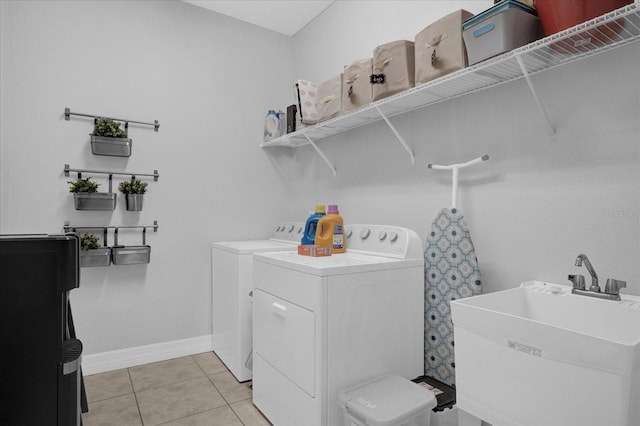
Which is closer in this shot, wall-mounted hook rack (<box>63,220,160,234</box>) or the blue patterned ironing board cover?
the blue patterned ironing board cover

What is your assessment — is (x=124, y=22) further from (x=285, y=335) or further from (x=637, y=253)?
(x=637, y=253)

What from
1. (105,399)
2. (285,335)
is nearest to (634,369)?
(285,335)

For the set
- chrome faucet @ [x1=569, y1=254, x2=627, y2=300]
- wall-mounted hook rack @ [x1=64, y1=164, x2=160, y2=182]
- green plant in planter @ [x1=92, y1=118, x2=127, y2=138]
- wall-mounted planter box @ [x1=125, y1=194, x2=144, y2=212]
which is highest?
green plant in planter @ [x1=92, y1=118, x2=127, y2=138]

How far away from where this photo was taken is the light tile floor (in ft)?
6.56

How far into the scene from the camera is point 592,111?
143cm

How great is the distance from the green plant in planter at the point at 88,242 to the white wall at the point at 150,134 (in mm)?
143

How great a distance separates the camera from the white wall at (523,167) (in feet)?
4.45

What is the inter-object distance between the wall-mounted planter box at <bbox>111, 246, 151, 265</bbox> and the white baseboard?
2.21 feet

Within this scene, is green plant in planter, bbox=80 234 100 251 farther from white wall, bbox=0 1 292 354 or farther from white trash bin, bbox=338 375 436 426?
white trash bin, bbox=338 375 436 426

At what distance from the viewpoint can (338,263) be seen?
1696 mm

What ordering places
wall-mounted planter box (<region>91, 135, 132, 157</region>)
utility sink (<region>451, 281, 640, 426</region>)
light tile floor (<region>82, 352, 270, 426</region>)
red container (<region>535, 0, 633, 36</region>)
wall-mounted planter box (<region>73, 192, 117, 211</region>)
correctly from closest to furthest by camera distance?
utility sink (<region>451, 281, 640, 426</region>), red container (<region>535, 0, 633, 36</region>), light tile floor (<region>82, 352, 270, 426</region>), wall-mounted planter box (<region>73, 192, 117, 211</region>), wall-mounted planter box (<region>91, 135, 132, 157</region>)

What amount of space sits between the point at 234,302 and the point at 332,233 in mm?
912

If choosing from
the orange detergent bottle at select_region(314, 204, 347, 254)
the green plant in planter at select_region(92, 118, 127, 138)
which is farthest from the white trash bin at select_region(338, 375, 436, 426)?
the green plant in planter at select_region(92, 118, 127, 138)

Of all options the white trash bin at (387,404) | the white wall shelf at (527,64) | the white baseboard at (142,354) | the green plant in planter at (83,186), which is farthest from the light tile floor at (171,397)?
the white wall shelf at (527,64)
